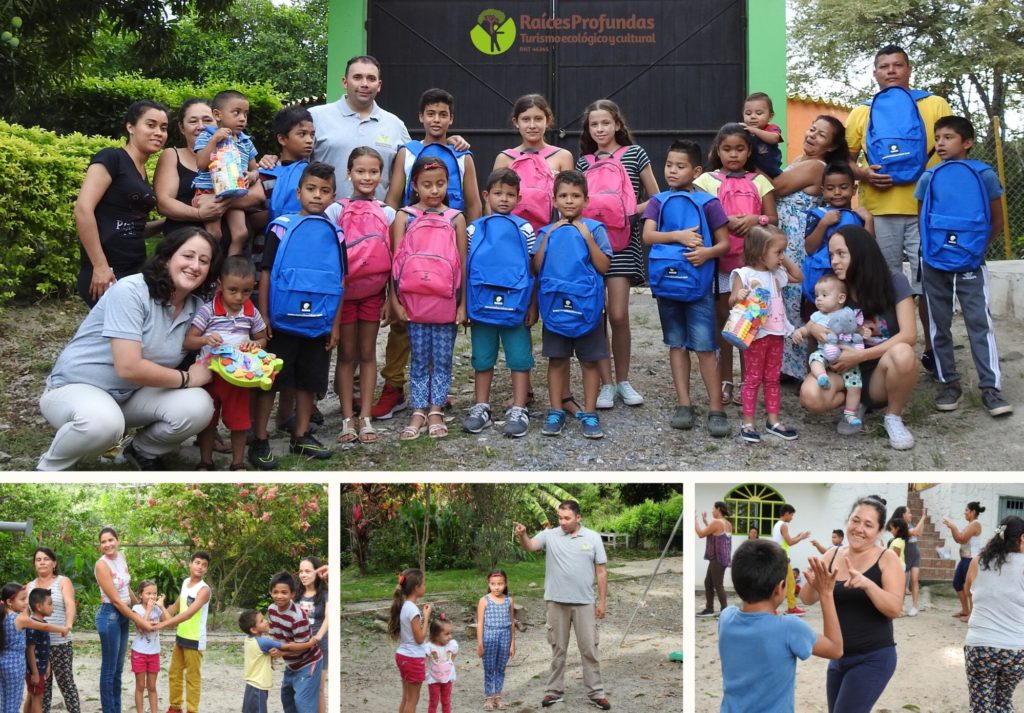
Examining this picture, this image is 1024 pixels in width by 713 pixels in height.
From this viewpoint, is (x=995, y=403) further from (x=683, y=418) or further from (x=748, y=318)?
(x=683, y=418)

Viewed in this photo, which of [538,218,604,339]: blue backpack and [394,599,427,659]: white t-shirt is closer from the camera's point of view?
[394,599,427,659]: white t-shirt

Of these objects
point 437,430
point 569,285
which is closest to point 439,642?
point 437,430

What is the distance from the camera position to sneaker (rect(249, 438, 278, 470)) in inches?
199

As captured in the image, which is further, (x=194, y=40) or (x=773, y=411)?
(x=194, y=40)

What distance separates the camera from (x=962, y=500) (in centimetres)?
450

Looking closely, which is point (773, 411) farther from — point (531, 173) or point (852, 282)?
point (531, 173)

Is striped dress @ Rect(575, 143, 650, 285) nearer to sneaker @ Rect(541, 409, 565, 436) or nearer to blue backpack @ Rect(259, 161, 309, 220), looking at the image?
sneaker @ Rect(541, 409, 565, 436)

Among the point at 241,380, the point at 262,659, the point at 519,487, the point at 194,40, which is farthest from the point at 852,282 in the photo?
the point at 194,40

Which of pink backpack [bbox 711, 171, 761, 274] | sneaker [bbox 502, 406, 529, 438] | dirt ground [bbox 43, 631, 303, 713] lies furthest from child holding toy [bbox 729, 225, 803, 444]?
dirt ground [bbox 43, 631, 303, 713]

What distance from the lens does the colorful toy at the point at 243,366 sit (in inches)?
190

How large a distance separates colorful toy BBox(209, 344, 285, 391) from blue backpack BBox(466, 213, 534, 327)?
40.5 inches

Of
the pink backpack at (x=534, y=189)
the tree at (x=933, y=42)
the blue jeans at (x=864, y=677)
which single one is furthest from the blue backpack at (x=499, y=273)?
the tree at (x=933, y=42)

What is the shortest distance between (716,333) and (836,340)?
61cm

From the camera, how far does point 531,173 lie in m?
5.62
